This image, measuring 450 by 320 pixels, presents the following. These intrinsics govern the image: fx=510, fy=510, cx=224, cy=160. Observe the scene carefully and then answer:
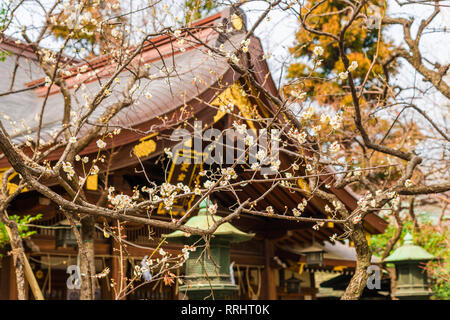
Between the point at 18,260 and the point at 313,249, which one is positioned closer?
the point at 18,260

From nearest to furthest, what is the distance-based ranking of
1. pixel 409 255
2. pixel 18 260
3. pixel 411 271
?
pixel 18 260, pixel 409 255, pixel 411 271

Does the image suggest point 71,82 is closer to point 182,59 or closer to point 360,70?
point 182,59

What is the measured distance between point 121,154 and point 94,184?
49cm

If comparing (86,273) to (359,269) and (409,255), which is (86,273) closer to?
(359,269)

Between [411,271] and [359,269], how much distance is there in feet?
15.1

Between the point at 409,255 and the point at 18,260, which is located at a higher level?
the point at 18,260

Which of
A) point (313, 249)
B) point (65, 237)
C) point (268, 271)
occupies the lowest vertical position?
point (268, 271)

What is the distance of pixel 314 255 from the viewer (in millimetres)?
10102

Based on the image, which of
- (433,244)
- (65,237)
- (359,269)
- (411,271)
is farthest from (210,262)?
(433,244)

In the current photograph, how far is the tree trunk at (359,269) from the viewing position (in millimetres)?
5000

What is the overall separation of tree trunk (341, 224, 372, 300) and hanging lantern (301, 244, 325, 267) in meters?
4.99

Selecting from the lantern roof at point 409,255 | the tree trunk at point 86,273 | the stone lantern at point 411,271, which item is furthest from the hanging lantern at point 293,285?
the tree trunk at point 86,273

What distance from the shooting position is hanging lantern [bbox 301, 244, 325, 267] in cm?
1007
